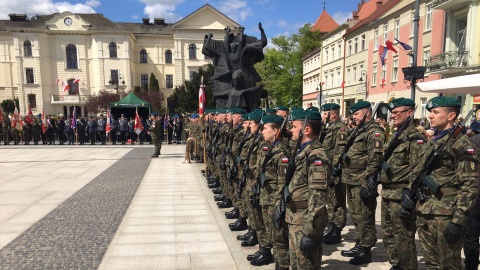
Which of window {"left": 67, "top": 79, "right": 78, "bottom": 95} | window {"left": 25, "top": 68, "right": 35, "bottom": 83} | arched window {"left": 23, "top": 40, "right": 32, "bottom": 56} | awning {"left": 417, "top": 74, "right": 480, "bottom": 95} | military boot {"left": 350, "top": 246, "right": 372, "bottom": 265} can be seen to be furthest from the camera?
window {"left": 67, "top": 79, "right": 78, "bottom": 95}

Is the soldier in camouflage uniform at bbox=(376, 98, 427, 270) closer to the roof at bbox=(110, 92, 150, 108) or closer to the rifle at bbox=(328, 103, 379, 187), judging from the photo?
the rifle at bbox=(328, 103, 379, 187)

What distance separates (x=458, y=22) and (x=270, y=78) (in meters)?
36.3

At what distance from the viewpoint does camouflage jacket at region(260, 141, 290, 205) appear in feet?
11.9

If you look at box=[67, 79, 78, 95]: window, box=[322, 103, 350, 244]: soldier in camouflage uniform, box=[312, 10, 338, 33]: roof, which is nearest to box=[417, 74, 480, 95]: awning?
box=[322, 103, 350, 244]: soldier in camouflage uniform

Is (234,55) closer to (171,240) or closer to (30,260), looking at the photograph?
(171,240)

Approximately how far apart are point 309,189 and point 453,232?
4.46ft

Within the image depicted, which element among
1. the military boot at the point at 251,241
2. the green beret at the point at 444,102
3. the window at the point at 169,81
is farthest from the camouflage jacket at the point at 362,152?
the window at the point at 169,81

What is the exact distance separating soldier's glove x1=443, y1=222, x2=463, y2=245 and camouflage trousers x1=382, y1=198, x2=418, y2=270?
57cm

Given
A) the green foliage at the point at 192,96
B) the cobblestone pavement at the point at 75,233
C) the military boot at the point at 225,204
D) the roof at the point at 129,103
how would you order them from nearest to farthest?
1. the cobblestone pavement at the point at 75,233
2. the military boot at the point at 225,204
3. the roof at the point at 129,103
4. the green foliage at the point at 192,96

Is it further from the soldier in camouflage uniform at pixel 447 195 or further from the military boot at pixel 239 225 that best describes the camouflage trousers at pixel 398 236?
the military boot at pixel 239 225

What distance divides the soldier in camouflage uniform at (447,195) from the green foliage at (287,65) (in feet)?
169

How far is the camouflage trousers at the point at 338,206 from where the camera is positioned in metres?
5.12

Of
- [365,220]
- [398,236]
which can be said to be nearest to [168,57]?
[365,220]

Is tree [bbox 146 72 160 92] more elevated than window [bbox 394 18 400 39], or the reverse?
window [bbox 394 18 400 39]
